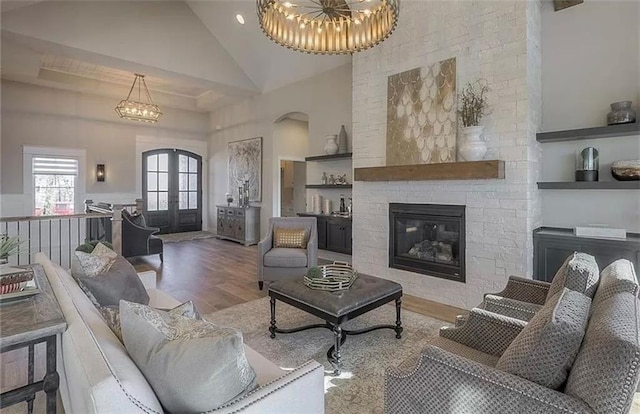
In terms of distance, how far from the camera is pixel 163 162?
9422 millimetres

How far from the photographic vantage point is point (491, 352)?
72.5 inches

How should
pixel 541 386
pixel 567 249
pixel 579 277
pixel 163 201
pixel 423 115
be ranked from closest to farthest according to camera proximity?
pixel 541 386 < pixel 579 277 < pixel 567 249 < pixel 423 115 < pixel 163 201

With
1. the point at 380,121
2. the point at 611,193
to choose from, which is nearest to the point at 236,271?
the point at 380,121

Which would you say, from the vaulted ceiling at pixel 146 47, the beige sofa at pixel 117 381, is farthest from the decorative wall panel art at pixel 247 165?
the beige sofa at pixel 117 381

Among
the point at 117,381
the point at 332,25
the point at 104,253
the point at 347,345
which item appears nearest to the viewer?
the point at 117,381

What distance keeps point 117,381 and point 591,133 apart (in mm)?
4100

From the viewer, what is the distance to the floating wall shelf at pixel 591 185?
3064mm

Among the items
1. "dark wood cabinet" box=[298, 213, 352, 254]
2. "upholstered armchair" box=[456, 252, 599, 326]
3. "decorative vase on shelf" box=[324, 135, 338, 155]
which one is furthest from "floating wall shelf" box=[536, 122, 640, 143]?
"decorative vase on shelf" box=[324, 135, 338, 155]

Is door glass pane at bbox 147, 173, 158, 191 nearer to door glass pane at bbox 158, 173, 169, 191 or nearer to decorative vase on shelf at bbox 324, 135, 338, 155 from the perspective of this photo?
door glass pane at bbox 158, 173, 169, 191

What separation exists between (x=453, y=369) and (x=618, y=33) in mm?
3931

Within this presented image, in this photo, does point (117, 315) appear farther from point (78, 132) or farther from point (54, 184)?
point (78, 132)

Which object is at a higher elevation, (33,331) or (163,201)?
(163,201)

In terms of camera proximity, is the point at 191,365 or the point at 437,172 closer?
the point at 191,365

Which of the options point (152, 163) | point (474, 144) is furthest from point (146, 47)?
point (474, 144)
